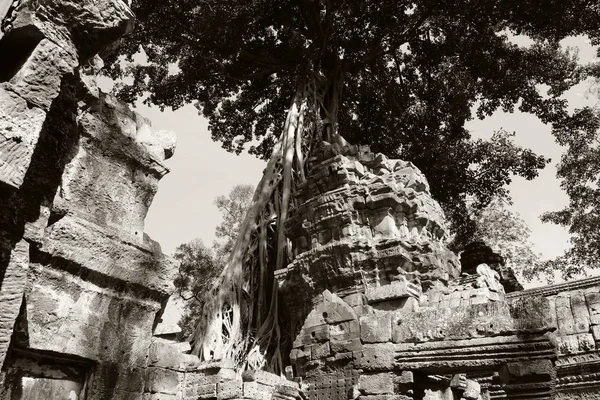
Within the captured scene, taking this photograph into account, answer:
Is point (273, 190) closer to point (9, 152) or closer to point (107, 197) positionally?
point (107, 197)

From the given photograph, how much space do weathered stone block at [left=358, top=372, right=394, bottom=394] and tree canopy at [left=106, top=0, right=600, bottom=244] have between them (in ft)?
29.2

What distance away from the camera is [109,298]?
293 cm

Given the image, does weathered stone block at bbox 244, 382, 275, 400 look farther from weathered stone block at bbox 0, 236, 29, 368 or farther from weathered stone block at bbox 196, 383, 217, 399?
weathered stone block at bbox 0, 236, 29, 368

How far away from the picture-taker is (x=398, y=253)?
26.1 feet

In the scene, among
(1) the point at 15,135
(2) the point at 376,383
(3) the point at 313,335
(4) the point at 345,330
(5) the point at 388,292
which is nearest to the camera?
(1) the point at 15,135

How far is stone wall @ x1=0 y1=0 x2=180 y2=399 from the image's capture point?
220 cm

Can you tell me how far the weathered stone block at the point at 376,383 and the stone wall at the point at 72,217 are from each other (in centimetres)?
301

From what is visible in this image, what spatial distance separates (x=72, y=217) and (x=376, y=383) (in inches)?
152

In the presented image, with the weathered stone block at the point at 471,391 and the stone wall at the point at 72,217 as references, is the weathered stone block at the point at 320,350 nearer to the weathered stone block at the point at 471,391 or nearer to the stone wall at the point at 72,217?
the weathered stone block at the point at 471,391

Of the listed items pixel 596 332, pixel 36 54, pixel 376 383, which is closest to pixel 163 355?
pixel 36 54

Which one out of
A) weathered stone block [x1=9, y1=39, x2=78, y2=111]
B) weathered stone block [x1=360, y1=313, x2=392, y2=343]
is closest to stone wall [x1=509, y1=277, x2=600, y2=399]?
A: weathered stone block [x1=360, y1=313, x2=392, y2=343]

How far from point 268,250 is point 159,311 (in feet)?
25.1

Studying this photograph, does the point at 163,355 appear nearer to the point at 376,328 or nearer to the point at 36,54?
the point at 36,54

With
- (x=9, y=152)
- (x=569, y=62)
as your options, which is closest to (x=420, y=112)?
(x=569, y=62)
